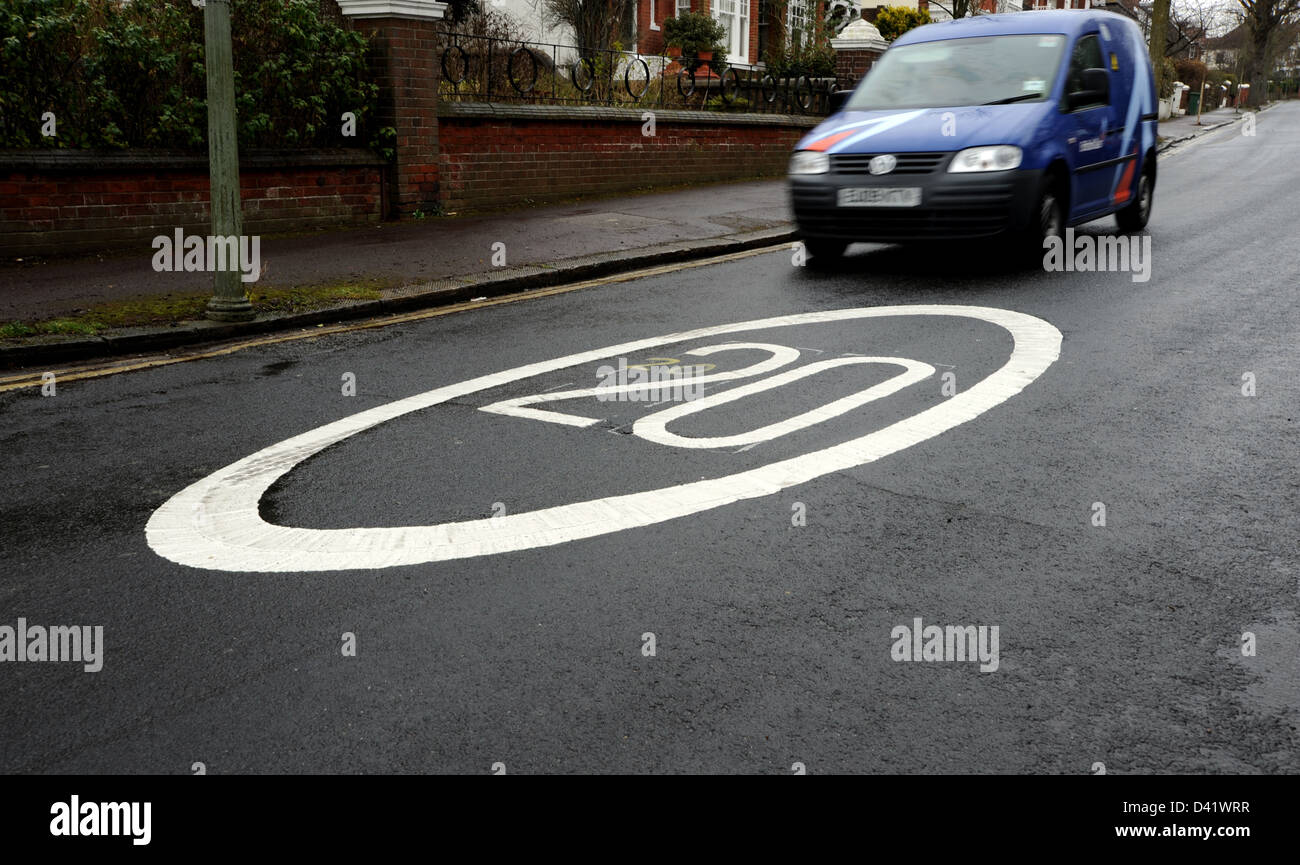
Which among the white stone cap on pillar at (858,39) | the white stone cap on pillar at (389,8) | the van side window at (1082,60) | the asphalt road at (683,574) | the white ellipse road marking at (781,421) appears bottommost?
the asphalt road at (683,574)

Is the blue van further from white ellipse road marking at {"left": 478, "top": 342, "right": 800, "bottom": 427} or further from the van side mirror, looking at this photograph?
white ellipse road marking at {"left": 478, "top": 342, "right": 800, "bottom": 427}

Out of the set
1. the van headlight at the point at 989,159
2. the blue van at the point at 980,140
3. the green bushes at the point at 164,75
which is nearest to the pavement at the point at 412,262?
the green bushes at the point at 164,75

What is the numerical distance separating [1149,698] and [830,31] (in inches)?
1090

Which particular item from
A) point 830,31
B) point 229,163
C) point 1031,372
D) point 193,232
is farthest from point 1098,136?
point 830,31

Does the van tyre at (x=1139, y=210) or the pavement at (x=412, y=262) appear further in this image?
the van tyre at (x=1139, y=210)

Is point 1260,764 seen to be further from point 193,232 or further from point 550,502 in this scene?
point 193,232

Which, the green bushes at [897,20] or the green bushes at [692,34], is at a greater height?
the green bushes at [897,20]

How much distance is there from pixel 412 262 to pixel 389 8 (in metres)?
3.83

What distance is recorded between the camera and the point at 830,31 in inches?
1127

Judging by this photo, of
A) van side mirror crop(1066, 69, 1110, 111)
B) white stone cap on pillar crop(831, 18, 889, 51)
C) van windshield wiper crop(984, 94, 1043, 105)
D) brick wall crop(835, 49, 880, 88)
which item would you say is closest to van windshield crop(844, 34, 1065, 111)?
van windshield wiper crop(984, 94, 1043, 105)

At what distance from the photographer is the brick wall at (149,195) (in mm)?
10344

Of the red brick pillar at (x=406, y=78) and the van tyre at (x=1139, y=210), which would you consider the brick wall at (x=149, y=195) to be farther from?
the van tyre at (x=1139, y=210)

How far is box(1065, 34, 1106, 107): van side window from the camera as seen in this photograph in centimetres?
1041

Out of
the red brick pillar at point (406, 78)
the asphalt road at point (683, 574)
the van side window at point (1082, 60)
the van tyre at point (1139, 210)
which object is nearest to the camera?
the asphalt road at point (683, 574)
